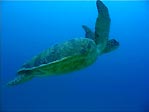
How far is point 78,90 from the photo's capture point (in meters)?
3.19

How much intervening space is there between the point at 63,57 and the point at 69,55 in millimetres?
33

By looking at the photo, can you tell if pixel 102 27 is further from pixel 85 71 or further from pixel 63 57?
pixel 85 71

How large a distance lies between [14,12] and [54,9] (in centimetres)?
39

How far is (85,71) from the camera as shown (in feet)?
10.5

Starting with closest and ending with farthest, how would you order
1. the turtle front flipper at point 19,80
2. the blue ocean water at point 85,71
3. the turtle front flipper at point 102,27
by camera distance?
the turtle front flipper at point 19,80, the turtle front flipper at point 102,27, the blue ocean water at point 85,71

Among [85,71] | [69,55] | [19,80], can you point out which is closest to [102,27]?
[69,55]

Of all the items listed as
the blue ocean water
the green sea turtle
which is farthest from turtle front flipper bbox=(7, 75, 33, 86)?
the blue ocean water

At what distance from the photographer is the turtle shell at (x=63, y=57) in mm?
1672

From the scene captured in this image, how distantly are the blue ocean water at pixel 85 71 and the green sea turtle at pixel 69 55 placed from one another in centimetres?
124

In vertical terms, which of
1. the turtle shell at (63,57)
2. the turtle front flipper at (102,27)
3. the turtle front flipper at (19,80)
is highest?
the turtle front flipper at (102,27)

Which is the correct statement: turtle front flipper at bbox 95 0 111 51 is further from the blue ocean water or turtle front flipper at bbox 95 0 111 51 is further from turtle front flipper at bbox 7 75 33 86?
the blue ocean water

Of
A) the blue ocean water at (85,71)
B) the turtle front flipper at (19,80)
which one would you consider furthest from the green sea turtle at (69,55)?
the blue ocean water at (85,71)

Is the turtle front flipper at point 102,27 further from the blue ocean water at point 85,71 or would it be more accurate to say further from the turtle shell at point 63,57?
the blue ocean water at point 85,71

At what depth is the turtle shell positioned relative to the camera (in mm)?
1672
